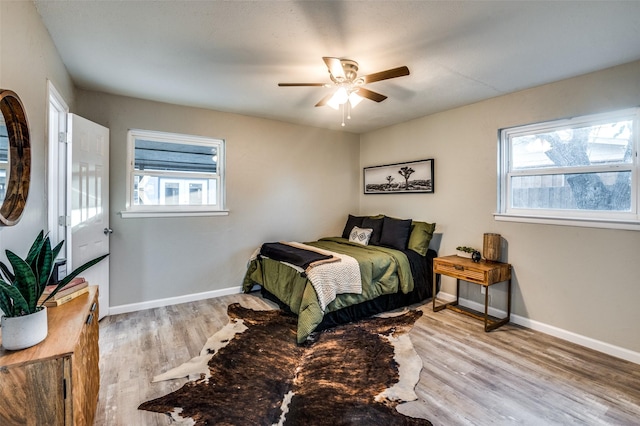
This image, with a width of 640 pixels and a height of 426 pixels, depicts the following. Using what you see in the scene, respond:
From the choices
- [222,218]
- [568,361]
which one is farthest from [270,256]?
[568,361]

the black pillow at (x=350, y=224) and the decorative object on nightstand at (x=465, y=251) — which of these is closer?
the decorative object on nightstand at (x=465, y=251)

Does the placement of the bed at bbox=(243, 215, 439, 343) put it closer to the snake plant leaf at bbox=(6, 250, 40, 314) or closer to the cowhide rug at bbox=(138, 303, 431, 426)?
the cowhide rug at bbox=(138, 303, 431, 426)

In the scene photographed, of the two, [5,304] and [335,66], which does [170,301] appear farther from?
[335,66]

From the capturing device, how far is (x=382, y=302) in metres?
3.40

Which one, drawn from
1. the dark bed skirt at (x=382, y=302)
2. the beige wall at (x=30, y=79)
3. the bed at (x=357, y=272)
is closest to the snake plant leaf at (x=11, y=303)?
the beige wall at (x=30, y=79)

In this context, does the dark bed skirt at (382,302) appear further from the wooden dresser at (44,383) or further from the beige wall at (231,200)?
the wooden dresser at (44,383)

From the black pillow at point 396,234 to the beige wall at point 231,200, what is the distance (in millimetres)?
1115

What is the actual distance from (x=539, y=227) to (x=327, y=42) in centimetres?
262

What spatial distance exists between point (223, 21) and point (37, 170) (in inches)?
57.6

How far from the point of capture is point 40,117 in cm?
191

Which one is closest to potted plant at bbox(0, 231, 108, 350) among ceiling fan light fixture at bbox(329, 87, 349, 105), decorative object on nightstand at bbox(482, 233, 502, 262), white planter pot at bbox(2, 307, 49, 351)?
white planter pot at bbox(2, 307, 49, 351)

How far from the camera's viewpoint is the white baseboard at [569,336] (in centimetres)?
246

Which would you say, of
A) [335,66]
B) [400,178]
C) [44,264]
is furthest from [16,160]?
[400,178]

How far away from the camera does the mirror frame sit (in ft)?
4.69
